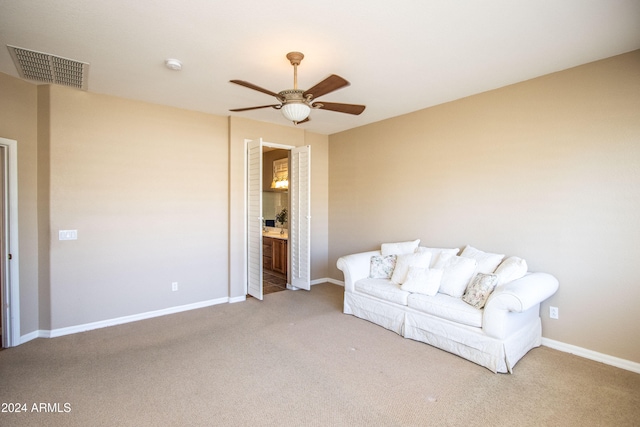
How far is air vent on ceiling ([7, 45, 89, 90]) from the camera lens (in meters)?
2.72

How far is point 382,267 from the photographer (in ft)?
13.4

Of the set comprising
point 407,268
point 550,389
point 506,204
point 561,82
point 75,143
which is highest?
point 561,82

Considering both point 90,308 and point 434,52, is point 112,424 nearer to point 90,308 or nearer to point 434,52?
point 90,308

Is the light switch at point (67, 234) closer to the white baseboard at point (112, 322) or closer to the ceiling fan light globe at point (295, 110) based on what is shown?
the white baseboard at point (112, 322)

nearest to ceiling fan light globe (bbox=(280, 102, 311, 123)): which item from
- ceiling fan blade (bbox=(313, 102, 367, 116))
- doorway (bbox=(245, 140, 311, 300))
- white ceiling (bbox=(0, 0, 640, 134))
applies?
ceiling fan blade (bbox=(313, 102, 367, 116))

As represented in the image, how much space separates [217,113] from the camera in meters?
4.45

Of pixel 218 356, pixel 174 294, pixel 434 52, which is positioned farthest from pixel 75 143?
pixel 434 52

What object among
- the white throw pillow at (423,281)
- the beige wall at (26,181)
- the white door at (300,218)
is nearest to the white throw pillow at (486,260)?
the white throw pillow at (423,281)

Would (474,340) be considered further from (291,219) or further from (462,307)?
(291,219)

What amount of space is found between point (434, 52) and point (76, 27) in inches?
110

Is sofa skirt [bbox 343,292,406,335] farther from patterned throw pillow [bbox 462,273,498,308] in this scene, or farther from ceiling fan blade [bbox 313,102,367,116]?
ceiling fan blade [bbox 313,102,367,116]

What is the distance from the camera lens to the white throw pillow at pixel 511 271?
299 cm

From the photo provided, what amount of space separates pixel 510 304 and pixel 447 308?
573 mm

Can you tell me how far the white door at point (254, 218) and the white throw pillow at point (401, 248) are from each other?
70.0 inches
